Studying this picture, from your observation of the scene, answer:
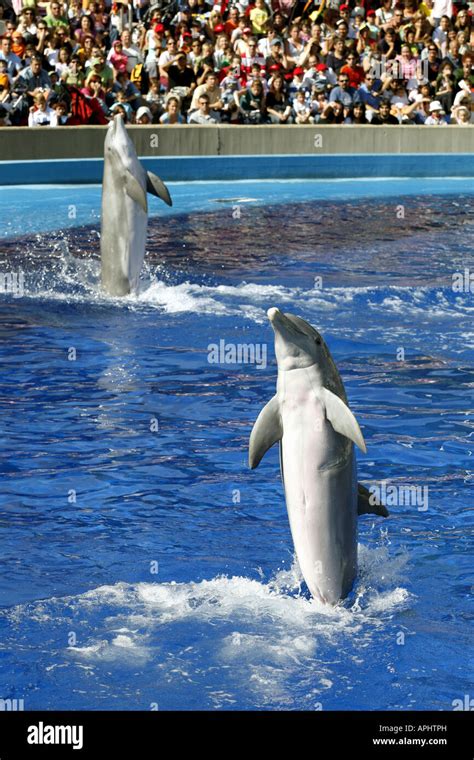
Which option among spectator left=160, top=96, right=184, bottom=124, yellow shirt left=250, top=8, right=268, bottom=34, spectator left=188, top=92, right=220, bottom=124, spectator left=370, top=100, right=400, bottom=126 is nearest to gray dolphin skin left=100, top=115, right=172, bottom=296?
spectator left=160, top=96, right=184, bottom=124

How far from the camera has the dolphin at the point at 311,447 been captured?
486cm

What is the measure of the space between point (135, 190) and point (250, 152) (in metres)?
10.1

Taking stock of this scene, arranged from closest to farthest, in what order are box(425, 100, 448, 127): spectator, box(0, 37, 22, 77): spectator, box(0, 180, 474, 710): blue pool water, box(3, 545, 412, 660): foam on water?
box(0, 180, 474, 710): blue pool water
box(3, 545, 412, 660): foam on water
box(0, 37, 22, 77): spectator
box(425, 100, 448, 127): spectator

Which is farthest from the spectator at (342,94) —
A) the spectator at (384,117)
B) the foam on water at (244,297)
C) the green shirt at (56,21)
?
the foam on water at (244,297)

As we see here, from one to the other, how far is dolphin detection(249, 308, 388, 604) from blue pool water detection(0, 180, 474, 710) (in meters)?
0.44

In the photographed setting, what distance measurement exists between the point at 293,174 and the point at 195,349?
11609mm

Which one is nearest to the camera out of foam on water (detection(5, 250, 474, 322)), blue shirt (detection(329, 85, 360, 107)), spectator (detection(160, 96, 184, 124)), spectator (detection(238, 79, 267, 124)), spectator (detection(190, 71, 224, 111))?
foam on water (detection(5, 250, 474, 322))

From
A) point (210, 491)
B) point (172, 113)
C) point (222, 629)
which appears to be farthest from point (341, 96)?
point (222, 629)

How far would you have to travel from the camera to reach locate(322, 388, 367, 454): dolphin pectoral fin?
15.2 ft

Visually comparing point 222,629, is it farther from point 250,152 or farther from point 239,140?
point 250,152

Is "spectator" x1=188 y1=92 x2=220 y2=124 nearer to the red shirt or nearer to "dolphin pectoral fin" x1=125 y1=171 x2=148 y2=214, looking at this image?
the red shirt

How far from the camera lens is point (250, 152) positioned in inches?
813

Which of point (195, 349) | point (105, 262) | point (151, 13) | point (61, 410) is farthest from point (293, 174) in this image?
point (61, 410)
